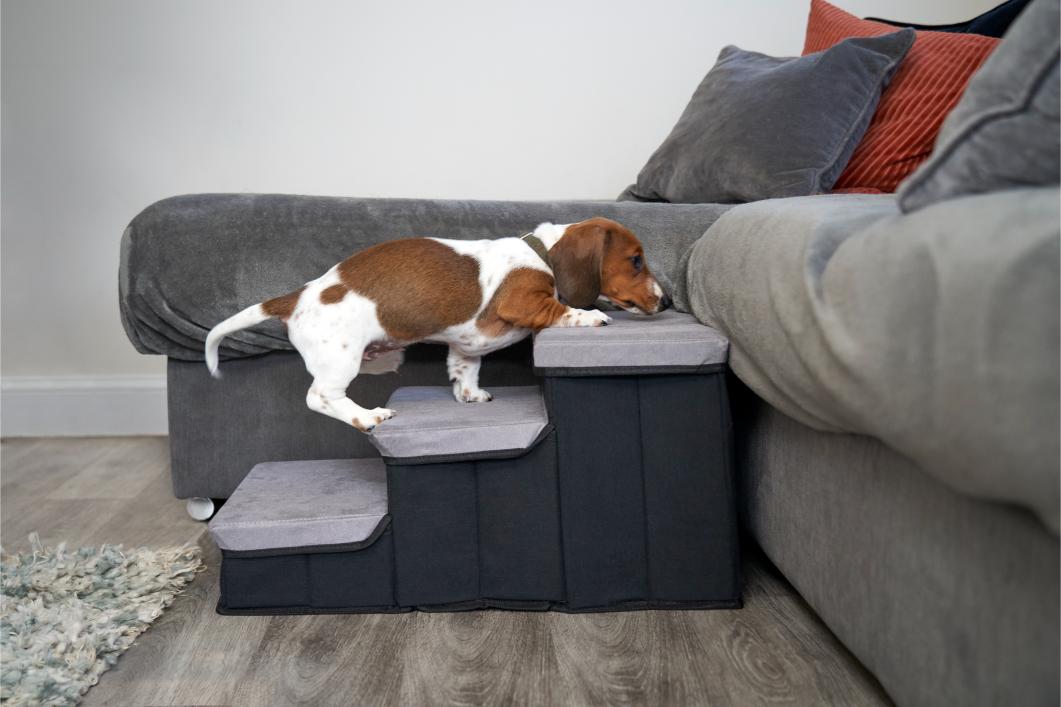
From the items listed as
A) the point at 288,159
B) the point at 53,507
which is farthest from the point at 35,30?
the point at 53,507

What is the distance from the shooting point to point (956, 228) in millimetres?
834

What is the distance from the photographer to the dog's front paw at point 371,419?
1.56 meters

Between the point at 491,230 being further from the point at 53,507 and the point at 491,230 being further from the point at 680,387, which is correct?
the point at 53,507

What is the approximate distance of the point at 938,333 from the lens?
0.81m

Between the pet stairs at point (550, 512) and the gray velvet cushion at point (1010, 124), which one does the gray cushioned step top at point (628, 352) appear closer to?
the pet stairs at point (550, 512)

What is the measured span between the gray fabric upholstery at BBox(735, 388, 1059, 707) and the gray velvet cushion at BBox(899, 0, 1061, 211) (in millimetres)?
318

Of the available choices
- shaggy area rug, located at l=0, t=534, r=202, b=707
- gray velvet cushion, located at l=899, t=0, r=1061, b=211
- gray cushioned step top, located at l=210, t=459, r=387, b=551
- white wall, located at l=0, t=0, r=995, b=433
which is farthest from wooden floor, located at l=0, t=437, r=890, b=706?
white wall, located at l=0, t=0, r=995, b=433

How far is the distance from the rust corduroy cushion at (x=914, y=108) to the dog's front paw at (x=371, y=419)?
122cm

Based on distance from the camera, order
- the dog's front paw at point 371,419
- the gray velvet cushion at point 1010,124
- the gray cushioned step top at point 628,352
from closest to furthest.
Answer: the gray velvet cushion at point 1010,124, the gray cushioned step top at point 628,352, the dog's front paw at point 371,419

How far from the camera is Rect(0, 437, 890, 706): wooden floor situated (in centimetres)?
121

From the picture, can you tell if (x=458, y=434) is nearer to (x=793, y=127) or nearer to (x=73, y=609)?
(x=73, y=609)

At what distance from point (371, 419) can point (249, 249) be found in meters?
0.56

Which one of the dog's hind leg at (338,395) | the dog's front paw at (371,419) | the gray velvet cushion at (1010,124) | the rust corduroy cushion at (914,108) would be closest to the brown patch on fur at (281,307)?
the dog's hind leg at (338,395)

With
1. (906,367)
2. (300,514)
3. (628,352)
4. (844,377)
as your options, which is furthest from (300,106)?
(906,367)
